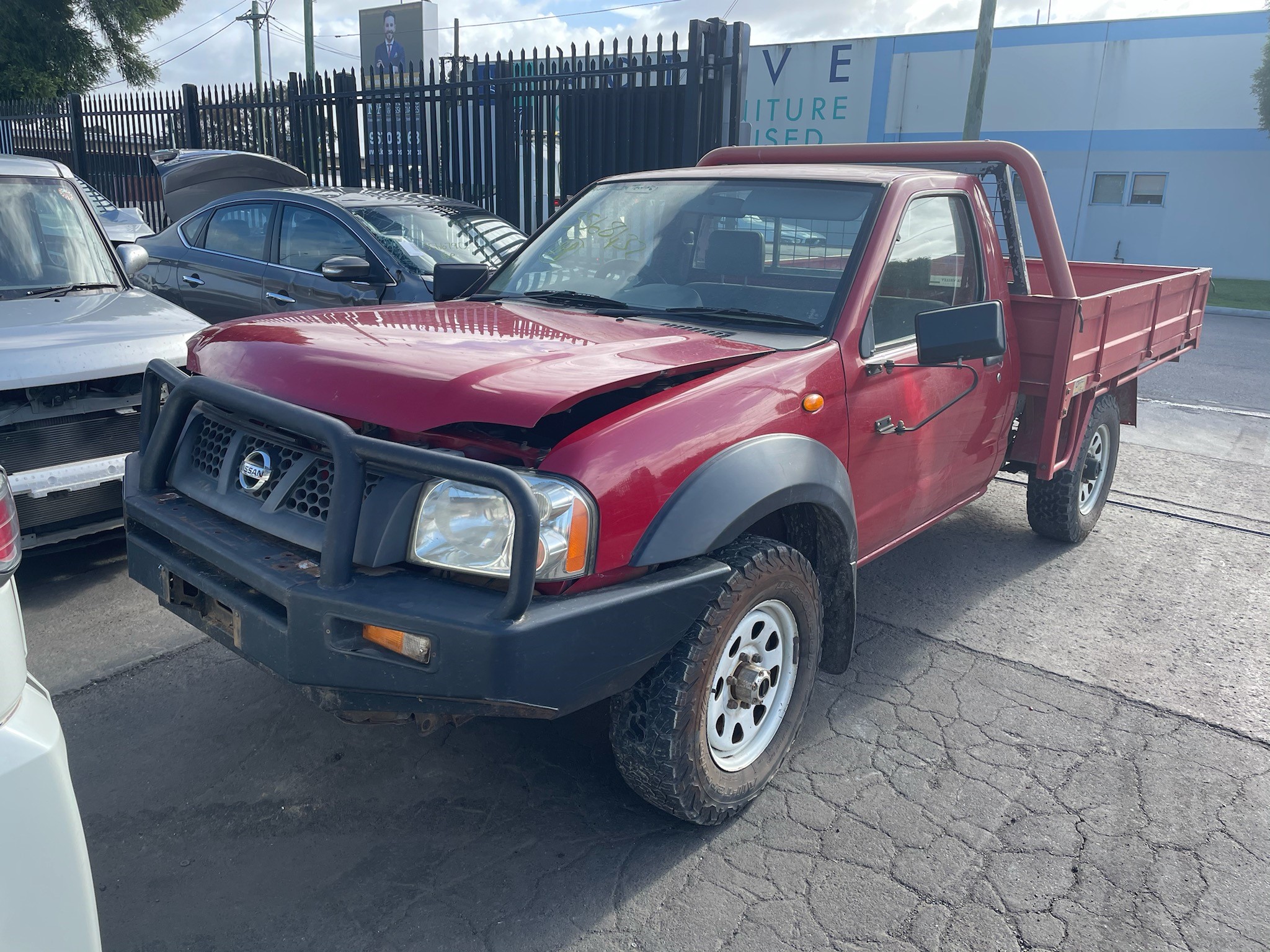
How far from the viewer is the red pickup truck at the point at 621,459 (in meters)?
2.29

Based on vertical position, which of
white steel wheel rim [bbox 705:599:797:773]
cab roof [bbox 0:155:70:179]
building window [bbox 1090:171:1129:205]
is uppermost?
building window [bbox 1090:171:1129:205]

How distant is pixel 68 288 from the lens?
5090 millimetres

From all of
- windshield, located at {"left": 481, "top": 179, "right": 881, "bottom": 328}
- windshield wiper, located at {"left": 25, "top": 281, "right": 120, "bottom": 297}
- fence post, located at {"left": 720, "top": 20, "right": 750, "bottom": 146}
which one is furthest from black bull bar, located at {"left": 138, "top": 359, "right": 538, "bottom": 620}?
fence post, located at {"left": 720, "top": 20, "right": 750, "bottom": 146}

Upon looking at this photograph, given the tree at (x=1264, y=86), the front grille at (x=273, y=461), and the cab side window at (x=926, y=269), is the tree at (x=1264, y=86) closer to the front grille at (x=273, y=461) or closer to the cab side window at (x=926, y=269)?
the cab side window at (x=926, y=269)

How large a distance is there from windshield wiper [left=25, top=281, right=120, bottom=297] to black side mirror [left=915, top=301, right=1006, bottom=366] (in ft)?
14.2

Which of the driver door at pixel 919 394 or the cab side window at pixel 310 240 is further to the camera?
the cab side window at pixel 310 240

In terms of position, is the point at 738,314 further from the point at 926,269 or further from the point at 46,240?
the point at 46,240

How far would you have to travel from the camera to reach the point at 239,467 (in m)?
2.79

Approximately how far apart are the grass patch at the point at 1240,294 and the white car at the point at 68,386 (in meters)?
17.1

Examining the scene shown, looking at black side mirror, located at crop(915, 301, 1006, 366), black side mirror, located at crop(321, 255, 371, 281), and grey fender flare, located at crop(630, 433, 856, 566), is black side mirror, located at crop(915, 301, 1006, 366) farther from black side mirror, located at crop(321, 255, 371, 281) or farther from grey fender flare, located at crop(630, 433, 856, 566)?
black side mirror, located at crop(321, 255, 371, 281)

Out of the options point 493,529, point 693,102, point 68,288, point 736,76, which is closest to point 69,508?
point 68,288

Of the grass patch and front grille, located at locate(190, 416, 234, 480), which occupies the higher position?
front grille, located at locate(190, 416, 234, 480)

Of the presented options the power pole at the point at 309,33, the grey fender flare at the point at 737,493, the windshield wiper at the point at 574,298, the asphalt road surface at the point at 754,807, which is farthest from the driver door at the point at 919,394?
the power pole at the point at 309,33

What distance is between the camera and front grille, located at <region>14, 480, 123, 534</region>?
4016 mm
